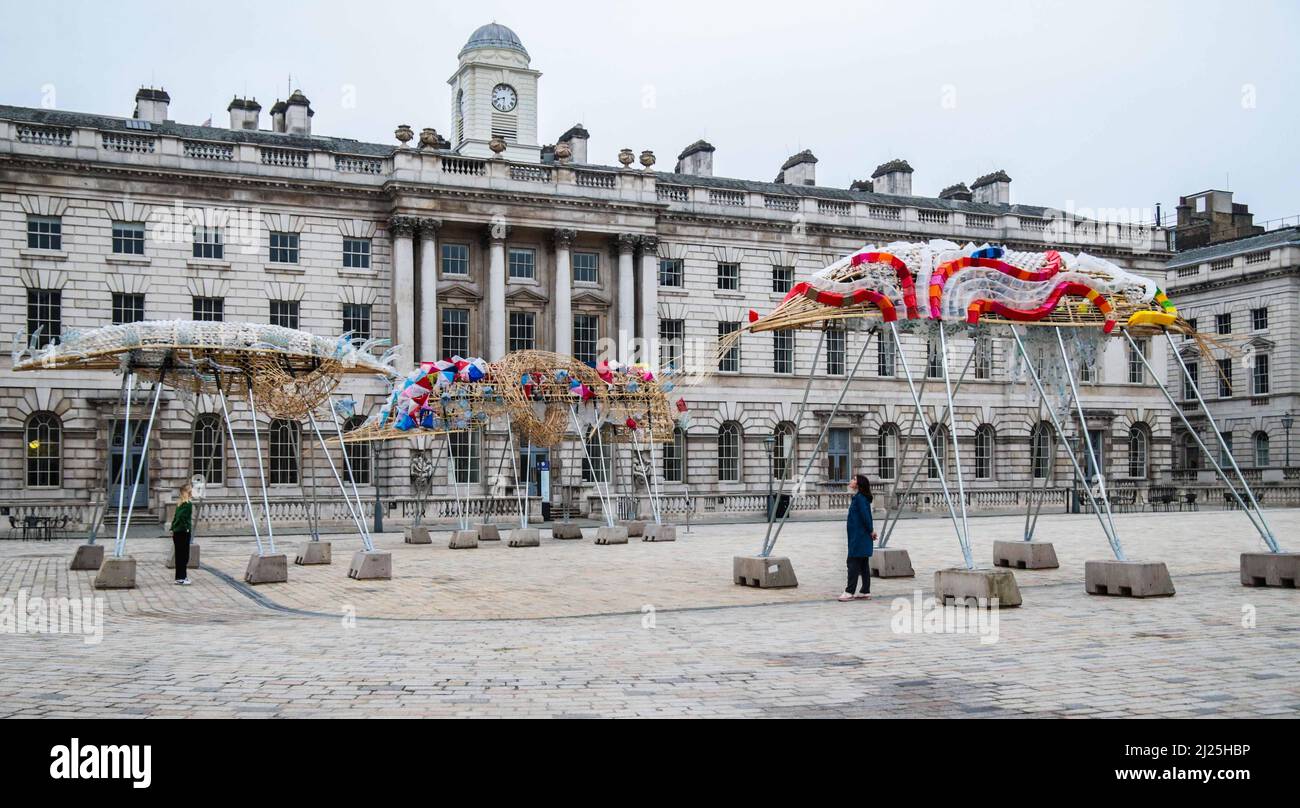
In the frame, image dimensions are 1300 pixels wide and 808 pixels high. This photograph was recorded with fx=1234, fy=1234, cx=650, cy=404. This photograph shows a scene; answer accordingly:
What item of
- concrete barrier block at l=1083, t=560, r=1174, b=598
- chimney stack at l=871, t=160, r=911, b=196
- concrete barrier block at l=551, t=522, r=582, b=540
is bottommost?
concrete barrier block at l=551, t=522, r=582, b=540

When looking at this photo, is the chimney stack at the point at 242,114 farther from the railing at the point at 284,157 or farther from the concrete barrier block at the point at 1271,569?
the concrete barrier block at the point at 1271,569

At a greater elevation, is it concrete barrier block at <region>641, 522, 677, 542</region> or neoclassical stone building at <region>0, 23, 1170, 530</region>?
neoclassical stone building at <region>0, 23, 1170, 530</region>

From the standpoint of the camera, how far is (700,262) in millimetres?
52719

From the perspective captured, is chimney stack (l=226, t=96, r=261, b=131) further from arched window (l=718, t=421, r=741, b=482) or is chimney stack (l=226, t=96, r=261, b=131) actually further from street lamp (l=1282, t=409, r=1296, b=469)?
street lamp (l=1282, t=409, r=1296, b=469)

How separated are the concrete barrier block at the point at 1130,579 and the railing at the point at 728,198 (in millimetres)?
37484

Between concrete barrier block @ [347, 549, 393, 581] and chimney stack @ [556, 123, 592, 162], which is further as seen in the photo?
chimney stack @ [556, 123, 592, 162]

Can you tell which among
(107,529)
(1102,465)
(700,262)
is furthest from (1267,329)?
(107,529)

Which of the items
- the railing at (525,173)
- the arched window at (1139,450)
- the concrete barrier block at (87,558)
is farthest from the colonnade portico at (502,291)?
the arched window at (1139,450)

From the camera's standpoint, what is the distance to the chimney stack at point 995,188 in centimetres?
6425

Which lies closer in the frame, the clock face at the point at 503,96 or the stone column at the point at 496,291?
the stone column at the point at 496,291

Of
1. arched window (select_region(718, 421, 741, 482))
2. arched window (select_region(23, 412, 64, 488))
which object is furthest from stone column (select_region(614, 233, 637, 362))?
arched window (select_region(23, 412, 64, 488))

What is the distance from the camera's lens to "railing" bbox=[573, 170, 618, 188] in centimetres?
5038

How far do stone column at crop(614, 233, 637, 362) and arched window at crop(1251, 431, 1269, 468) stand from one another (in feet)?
113
